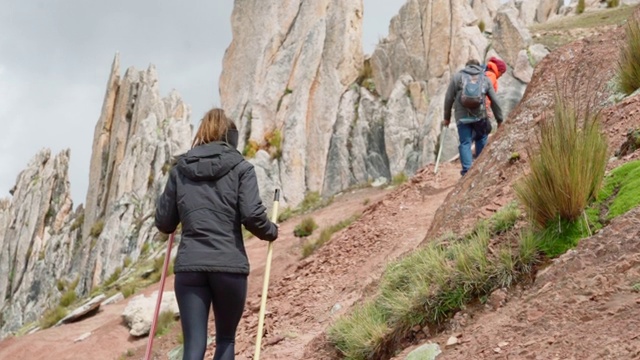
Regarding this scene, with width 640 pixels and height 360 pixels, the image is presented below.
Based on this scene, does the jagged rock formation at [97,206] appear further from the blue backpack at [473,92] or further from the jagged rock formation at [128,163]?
the blue backpack at [473,92]

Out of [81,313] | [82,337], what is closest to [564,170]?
[82,337]

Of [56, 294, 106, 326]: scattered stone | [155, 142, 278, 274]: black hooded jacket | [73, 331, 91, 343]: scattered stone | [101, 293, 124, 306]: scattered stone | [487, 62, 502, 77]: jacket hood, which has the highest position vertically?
[487, 62, 502, 77]: jacket hood

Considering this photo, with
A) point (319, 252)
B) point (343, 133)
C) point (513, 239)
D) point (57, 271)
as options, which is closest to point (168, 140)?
point (57, 271)

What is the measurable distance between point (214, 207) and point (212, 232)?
0.60 feet

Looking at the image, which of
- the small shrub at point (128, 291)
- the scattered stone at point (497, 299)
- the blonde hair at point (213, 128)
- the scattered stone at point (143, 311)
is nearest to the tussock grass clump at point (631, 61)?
the scattered stone at point (497, 299)

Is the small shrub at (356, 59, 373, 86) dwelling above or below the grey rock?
above

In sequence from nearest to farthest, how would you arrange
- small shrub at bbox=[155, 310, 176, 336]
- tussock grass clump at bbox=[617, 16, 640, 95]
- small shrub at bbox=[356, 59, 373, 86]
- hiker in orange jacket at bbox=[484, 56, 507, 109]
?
tussock grass clump at bbox=[617, 16, 640, 95]
small shrub at bbox=[155, 310, 176, 336]
hiker in orange jacket at bbox=[484, 56, 507, 109]
small shrub at bbox=[356, 59, 373, 86]

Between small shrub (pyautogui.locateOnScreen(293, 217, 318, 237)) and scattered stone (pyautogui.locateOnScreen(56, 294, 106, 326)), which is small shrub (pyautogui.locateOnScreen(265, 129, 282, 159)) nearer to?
scattered stone (pyautogui.locateOnScreen(56, 294, 106, 326))

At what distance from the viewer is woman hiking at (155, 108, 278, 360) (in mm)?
5012

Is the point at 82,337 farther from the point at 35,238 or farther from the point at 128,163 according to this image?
the point at 35,238

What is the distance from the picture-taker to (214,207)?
511cm

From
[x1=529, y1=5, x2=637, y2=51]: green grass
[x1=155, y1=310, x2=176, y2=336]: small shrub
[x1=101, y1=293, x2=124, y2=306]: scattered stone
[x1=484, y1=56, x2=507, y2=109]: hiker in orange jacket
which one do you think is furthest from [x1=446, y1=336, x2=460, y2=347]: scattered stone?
[x1=529, y1=5, x2=637, y2=51]: green grass

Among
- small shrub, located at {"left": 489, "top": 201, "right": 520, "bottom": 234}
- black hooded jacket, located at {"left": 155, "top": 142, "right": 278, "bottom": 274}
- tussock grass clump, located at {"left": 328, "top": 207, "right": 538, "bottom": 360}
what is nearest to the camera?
black hooded jacket, located at {"left": 155, "top": 142, "right": 278, "bottom": 274}

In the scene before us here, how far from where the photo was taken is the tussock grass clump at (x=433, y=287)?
5.51 metres
